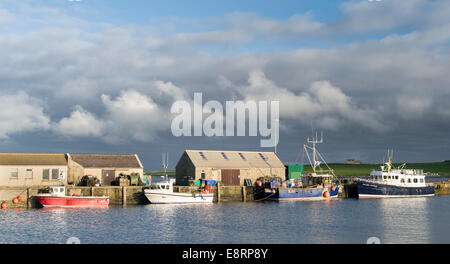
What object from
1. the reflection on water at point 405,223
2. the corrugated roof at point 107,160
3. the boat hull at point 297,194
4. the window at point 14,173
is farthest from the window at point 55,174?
the reflection on water at point 405,223

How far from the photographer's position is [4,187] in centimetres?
5766

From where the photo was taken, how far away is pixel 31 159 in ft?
207

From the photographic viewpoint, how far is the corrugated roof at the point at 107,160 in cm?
6544

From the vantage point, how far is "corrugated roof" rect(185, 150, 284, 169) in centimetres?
7238

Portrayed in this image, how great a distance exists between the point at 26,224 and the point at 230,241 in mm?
20123

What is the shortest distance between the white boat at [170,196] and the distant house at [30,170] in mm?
12510

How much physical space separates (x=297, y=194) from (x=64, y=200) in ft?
114

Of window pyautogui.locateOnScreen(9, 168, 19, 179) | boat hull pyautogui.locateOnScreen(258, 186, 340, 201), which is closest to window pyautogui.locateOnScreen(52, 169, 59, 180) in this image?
window pyautogui.locateOnScreen(9, 168, 19, 179)

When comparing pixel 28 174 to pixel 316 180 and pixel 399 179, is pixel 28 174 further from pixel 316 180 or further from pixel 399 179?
pixel 399 179

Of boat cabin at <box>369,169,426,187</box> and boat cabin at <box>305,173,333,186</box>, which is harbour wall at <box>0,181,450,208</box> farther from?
boat cabin at <box>369,169,426,187</box>

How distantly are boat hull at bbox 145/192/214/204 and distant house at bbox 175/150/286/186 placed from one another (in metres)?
6.36

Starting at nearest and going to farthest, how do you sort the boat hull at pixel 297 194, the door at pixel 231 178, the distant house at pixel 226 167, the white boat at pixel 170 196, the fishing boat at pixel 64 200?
1. the fishing boat at pixel 64 200
2. the white boat at pixel 170 196
3. the boat hull at pixel 297 194
4. the distant house at pixel 226 167
5. the door at pixel 231 178

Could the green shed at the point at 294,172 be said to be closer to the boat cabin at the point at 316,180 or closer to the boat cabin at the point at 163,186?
the boat cabin at the point at 316,180
